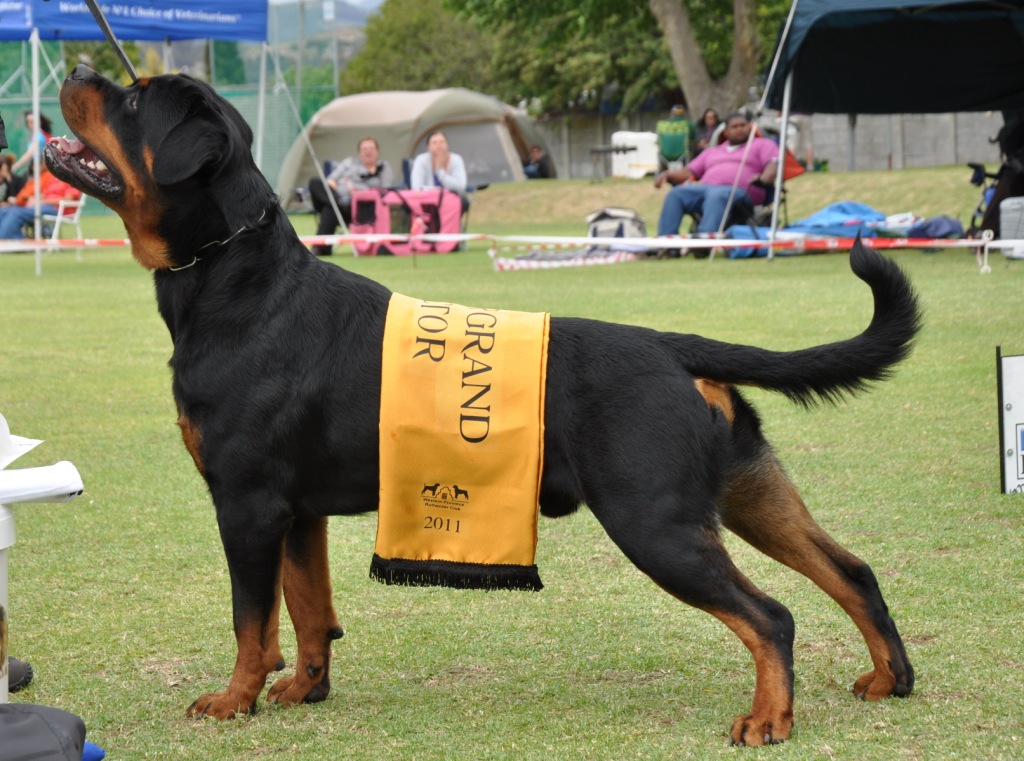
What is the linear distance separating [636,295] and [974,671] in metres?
8.91

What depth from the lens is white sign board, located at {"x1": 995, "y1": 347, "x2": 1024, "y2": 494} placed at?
15.9 ft

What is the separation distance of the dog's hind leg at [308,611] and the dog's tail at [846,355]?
3.77 ft

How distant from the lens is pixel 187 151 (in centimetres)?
323

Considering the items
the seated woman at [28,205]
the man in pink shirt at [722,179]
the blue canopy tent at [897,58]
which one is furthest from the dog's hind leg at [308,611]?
the seated woman at [28,205]

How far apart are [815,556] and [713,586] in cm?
45

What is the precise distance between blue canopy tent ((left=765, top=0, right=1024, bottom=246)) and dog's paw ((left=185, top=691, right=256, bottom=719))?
41.5 feet

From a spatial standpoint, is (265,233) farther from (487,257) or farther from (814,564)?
(487,257)

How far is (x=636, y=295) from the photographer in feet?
39.8

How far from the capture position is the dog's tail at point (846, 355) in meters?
3.18

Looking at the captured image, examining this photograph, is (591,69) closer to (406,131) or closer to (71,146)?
(406,131)

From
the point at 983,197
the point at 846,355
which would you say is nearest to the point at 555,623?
the point at 846,355

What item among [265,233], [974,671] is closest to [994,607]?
[974,671]

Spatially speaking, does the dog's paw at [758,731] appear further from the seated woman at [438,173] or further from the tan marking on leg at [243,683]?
the seated woman at [438,173]

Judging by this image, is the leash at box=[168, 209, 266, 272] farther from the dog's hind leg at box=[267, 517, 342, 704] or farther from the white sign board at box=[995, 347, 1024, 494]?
the white sign board at box=[995, 347, 1024, 494]
